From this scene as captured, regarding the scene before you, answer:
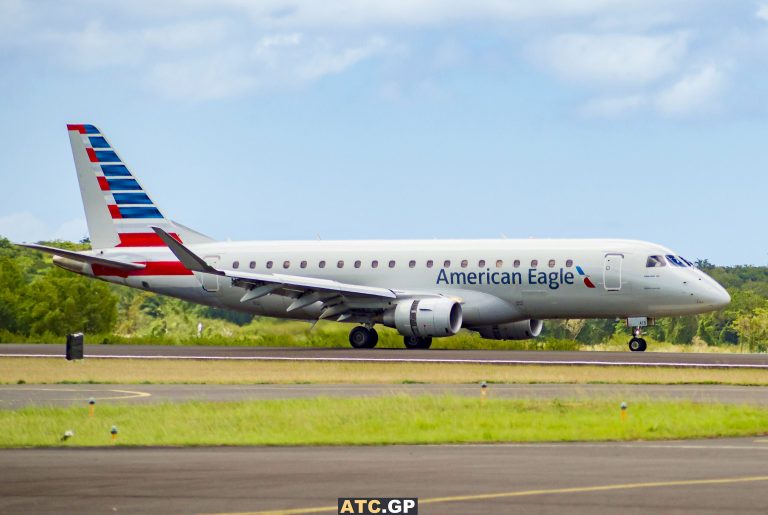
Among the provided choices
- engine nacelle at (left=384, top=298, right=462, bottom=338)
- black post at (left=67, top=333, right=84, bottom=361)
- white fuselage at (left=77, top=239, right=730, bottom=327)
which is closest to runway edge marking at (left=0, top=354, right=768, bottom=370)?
black post at (left=67, top=333, right=84, bottom=361)

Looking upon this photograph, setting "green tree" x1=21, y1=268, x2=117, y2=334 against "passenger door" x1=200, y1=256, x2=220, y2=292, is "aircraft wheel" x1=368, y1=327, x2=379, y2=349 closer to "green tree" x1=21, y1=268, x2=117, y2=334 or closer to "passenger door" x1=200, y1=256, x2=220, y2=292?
"passenger door" x1=200, y1=256, x2=220, y2=292

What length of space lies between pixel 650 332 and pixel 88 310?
3330 cm

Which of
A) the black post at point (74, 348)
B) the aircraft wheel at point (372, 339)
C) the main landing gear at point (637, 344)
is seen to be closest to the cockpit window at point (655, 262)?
the main landing gear at point (637, 344)

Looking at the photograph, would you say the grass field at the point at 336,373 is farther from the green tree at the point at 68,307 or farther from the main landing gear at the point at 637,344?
the green tree at the point at 68,307

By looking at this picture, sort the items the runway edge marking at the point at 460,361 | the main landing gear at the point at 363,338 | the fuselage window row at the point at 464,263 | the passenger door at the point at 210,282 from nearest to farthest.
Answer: the runway edge marking at the point at 460,361
the fuselage window row at the point at 464,263
the main landing gear at the point at 363,338
the passenger door at the point at 210,282


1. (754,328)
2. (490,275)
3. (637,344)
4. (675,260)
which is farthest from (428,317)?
(754,328)

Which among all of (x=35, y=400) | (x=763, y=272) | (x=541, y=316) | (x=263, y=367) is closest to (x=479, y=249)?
(x=541, y=316)

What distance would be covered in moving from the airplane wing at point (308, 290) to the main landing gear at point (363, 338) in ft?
2.71

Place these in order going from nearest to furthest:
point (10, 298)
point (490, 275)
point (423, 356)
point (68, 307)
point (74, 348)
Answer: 1. point (74, 348)
2. point (423, 356)
3. point (490, 275)
4. point (10, 298)
5. point (68, 307)

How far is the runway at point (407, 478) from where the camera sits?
14.9 meters

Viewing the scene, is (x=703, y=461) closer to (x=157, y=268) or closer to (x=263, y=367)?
(x=263, y=367)

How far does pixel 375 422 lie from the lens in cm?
→ 2508

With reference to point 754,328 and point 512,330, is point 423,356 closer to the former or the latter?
point 512,330

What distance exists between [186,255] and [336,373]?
1143 centimetres
